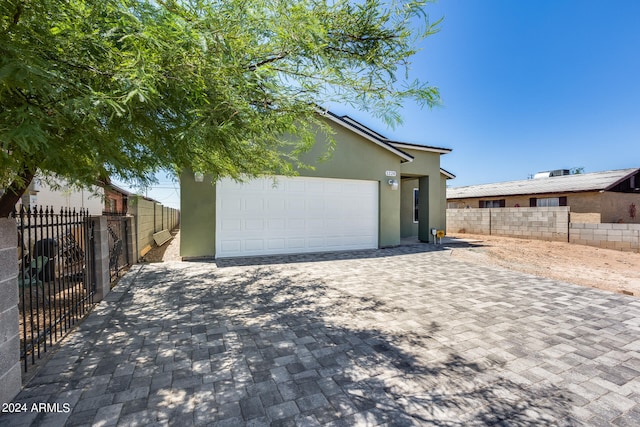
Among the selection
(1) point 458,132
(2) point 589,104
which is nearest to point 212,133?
(1) point 458,132

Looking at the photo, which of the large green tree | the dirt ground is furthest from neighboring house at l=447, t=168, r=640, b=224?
the large green tree

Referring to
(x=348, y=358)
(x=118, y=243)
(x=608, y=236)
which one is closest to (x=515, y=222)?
(x=608, y=236)

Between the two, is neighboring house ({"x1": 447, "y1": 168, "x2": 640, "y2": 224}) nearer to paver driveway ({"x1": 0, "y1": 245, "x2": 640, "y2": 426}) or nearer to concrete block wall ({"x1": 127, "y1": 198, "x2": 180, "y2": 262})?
paver driveway ({"x1": 0, "y1": 245, "x2": 640, "y2": 426})

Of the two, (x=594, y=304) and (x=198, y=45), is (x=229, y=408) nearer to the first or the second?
A: (x=198, y=45)

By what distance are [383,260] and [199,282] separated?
18.2 feet

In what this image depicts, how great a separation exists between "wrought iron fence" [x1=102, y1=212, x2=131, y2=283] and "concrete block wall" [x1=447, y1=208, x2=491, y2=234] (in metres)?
18.9

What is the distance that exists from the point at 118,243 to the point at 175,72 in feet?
19.1

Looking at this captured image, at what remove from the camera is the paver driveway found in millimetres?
2115

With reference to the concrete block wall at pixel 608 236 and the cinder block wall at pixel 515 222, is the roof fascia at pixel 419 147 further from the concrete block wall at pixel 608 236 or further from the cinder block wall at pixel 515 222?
the concrete block wall at pixel 608 236

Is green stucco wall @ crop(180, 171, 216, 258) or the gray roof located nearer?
green stucco wall @ crop(180, 171, 216, 258)

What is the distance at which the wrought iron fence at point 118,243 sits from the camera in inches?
243

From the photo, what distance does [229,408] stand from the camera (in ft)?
7.00

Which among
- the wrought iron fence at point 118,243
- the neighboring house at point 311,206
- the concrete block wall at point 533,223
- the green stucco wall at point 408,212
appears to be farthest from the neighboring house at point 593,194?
the wrought iron fence at point 118,243

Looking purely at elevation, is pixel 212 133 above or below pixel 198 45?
below
